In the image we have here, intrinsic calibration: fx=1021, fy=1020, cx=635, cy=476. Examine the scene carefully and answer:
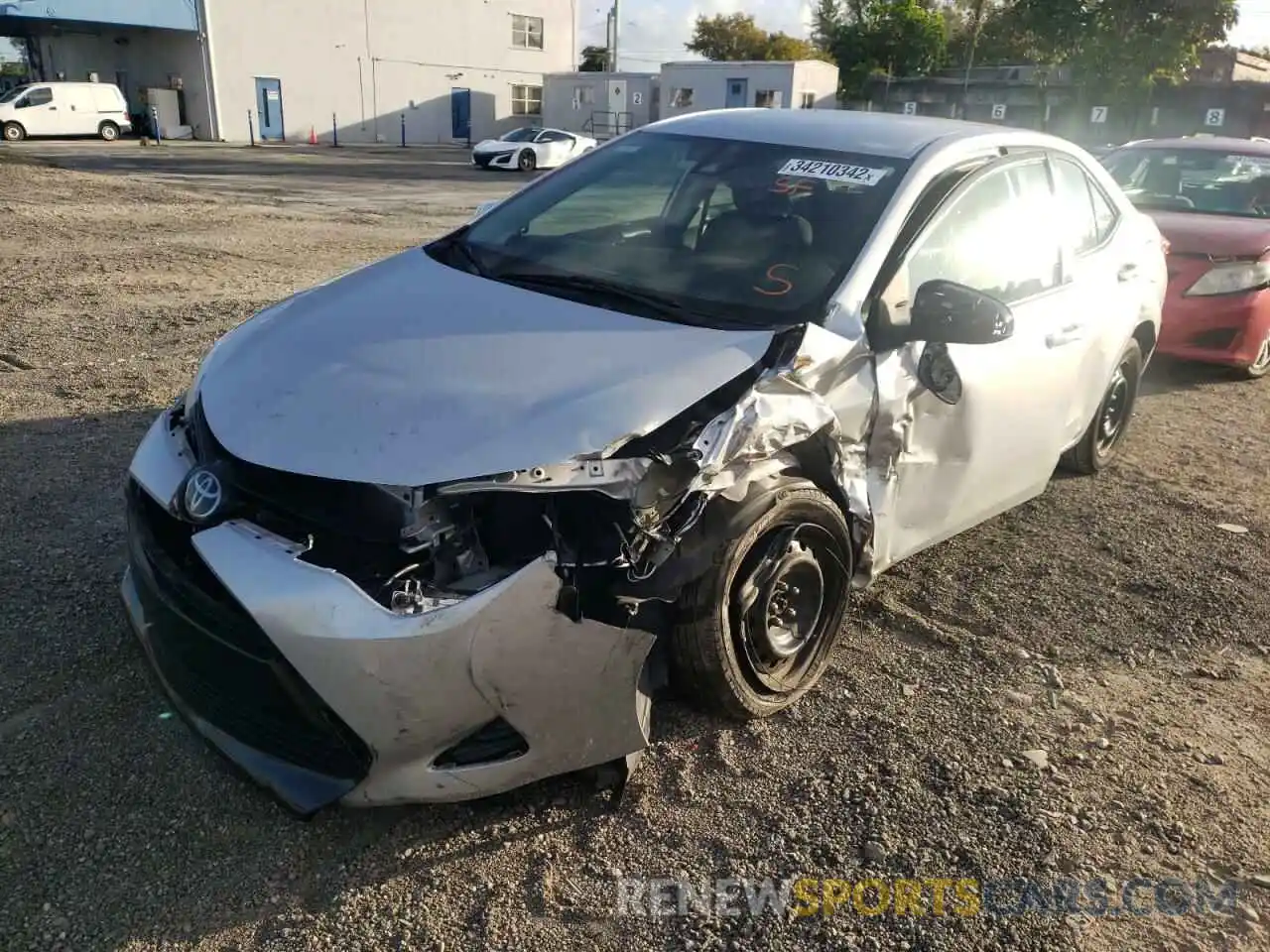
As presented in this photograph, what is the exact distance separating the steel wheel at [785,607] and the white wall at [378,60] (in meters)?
40.8

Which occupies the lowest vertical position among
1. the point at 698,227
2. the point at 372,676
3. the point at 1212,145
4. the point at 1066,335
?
the point at 372,676

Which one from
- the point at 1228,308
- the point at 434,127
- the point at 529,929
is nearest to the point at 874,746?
the point at 529,929

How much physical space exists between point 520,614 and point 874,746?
4.24 feet

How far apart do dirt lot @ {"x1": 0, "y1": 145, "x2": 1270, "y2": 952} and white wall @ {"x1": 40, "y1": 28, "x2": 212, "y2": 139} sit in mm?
38542

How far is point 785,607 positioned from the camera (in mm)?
3117

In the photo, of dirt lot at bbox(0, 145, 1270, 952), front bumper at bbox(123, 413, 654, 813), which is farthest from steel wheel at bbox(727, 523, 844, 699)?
front bumper at bbox(123, 413, 654, 813)

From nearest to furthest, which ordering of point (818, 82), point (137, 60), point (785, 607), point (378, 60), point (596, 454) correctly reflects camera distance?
point (596, 454), point (785, 607), point (137, 60), point (818, 82), point (378, 60)

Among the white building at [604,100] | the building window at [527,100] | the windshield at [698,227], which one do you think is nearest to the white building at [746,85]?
the white building at [604,100]

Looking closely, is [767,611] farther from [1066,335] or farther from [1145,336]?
[1145,336]

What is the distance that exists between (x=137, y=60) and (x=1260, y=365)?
43.6 meters

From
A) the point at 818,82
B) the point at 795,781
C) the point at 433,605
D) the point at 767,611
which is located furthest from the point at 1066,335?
the point at 818,82

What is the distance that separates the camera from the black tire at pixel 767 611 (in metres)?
2.77

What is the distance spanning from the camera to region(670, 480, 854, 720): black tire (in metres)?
2.77

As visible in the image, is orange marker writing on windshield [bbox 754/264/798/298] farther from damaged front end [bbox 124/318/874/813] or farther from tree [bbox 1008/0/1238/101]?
tree [bbox 1008/0/1238/101]
